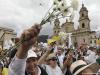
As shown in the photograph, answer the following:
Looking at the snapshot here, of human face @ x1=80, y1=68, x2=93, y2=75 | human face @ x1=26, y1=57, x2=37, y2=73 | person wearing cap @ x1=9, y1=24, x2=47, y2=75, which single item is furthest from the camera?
human face @ x1=26, y1=57, x2=37, y2=73

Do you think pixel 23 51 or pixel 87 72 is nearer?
pixel 23 51

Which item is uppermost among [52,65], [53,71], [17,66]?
[17,66]

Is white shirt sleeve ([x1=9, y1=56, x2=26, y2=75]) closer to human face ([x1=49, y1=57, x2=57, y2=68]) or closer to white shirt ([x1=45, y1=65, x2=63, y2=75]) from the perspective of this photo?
white shirt ([x1=45, y1=65, x2=63, y2=75])

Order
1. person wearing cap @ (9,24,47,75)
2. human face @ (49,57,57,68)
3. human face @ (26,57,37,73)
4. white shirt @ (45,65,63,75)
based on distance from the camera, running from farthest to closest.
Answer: human face @ (49,57,57,68), white shirt @ (45,65,63,75), human face @ (26,57,37,73), person wearing cap @ (9,24,47,75)

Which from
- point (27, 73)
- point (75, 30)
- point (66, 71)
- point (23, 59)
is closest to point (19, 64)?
point (23, 59)

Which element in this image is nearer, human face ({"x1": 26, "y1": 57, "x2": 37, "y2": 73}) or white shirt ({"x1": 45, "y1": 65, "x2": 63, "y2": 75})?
human face ({"x1": 26, "y1": 57, "x2": 37, "y2": 73})

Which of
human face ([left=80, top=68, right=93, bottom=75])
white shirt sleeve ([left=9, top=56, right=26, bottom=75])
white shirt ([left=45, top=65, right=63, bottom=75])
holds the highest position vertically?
white shirt sleeve ([left=9, top=56, right=26, bottom=75])

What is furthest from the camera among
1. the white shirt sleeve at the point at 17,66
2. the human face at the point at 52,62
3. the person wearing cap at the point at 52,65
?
the human face at the point at 52,62

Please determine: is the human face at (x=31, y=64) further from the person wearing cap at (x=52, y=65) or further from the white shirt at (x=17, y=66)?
the person wearing cap at (x=52, y=65)

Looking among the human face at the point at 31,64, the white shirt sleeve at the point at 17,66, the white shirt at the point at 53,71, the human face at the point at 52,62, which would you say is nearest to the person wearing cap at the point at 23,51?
the white shirt sleeve at the point at 17,66

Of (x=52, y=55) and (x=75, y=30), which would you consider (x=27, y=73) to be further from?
(x=75, y=30)

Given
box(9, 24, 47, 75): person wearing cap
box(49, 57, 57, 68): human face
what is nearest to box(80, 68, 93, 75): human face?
box(9, 24, 47, 75): person wearing cap

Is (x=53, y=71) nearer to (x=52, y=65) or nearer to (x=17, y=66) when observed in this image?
(x=52, y=65)

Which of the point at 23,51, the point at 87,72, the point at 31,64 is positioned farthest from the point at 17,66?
the point at 31,64
